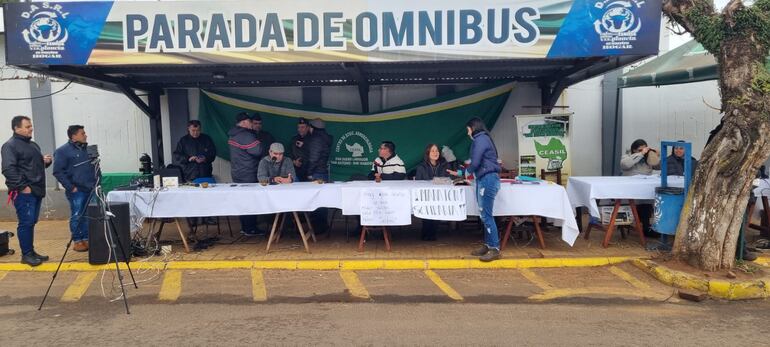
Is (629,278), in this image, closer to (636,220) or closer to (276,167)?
(636,220)

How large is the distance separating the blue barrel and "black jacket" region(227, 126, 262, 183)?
5697 millimetres

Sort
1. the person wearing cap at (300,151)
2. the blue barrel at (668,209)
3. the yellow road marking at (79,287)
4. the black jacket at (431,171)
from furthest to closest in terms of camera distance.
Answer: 1. the person wearing cap at (300,151)
2. the black jacket at (431,171)
3. the blue barrel at (668,209)
4. the yellow road marking at (79,287)

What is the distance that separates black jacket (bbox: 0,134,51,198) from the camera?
252 inches

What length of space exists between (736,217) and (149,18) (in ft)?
24.0

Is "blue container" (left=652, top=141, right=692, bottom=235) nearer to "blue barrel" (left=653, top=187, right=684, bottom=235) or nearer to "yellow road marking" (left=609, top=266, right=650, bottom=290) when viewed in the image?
"blue barrel" (left=653, top=187, right=684, bottom=235)

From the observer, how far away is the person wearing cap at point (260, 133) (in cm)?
886

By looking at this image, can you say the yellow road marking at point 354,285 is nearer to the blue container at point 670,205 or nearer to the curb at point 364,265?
the curb at point 364,265

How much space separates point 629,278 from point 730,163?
164 cm

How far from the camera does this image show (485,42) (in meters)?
6.70

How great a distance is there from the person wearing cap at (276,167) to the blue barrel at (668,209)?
16.4ft

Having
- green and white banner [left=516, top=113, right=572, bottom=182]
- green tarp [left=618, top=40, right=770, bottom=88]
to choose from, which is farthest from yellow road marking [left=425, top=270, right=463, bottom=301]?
green tarp [left=618, top=40, right=770, bottom=88]

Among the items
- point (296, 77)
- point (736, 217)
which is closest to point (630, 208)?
point (736, 217)

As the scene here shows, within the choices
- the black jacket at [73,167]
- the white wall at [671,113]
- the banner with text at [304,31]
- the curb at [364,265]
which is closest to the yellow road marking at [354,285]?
the curb at [364,265]

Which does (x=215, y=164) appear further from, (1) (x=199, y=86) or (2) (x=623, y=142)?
(2) (x=623, y=142)
